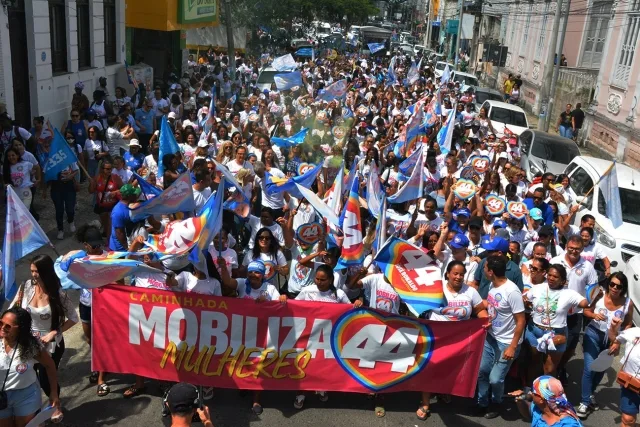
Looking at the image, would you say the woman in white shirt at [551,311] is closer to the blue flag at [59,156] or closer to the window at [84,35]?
the blue flag at [59,156]

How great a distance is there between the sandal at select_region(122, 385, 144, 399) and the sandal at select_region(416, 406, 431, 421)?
8.32 feet

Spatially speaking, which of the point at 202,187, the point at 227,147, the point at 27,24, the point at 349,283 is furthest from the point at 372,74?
the point at 349,283

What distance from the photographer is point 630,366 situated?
5.37m

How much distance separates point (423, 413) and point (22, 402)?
335 centimetres

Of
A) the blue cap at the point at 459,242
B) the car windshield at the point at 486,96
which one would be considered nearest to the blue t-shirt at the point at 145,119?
the blue cap at the point at 459,242

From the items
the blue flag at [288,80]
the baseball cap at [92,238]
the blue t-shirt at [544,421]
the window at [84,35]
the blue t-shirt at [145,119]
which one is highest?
the window at [84,35]

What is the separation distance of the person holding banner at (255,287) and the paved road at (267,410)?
22 centimetres

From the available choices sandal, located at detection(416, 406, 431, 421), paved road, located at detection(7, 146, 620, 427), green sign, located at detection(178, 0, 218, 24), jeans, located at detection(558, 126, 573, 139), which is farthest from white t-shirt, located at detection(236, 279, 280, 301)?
green sign, located at detection(178, 0, 218, 24)

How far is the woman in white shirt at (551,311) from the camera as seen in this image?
19.6 ft

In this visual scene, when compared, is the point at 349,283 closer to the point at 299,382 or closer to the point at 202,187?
the point at 299,382

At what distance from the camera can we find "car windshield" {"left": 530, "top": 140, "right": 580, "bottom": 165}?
14.3 m

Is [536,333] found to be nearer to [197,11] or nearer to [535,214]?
[535,214]

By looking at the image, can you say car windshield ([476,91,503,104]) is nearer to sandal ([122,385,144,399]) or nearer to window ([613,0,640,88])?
window ([613,0,640,88])

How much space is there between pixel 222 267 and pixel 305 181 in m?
3.03
